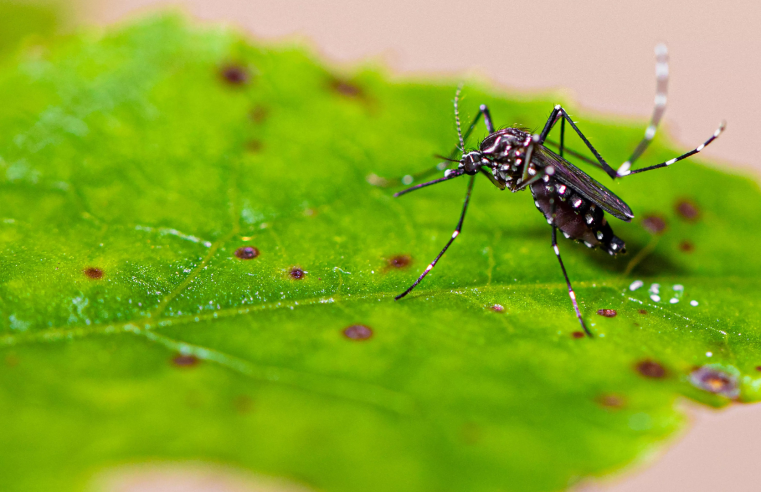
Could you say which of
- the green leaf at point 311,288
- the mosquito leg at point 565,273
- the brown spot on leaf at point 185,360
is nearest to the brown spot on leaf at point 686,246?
the green leaf at point 311,288

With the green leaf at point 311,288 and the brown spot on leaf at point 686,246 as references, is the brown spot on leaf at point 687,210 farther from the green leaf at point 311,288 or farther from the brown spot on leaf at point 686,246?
the brown spot on leaf at point 686,246

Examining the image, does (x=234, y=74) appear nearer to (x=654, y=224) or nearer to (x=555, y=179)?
(x=555, y=179)

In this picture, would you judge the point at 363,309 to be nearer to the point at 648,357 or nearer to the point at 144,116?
the point at 648,357

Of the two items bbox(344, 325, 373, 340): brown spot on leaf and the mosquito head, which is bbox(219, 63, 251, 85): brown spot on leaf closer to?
the mosquito head

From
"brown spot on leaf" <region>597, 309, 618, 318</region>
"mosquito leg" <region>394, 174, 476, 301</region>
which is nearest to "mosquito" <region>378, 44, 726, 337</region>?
"mosquito leg" <region>394, 174, 476, 301</region>

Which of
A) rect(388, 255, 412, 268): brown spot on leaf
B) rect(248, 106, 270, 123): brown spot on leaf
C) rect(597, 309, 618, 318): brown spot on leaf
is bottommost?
rect(388, 255, 412, 268): brown spot on leaf

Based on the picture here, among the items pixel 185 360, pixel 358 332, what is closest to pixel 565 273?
pixel 358 332

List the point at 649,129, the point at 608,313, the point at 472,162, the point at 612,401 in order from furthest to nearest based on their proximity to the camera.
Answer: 1. the point at 649,129
2. the point at 472,162
3. the point at 608,313
4. the point at 612,401
